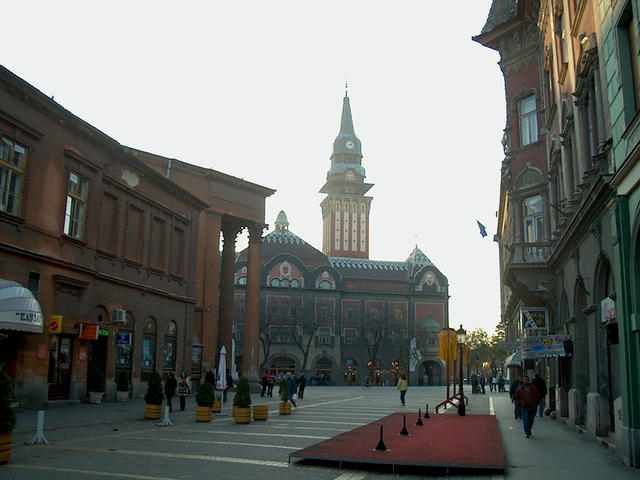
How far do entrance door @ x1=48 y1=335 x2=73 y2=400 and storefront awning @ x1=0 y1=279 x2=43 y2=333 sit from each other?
344cm

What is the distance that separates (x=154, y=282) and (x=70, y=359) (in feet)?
25.7

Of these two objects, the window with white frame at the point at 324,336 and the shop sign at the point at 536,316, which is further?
the window with white frame at the point at 324,336

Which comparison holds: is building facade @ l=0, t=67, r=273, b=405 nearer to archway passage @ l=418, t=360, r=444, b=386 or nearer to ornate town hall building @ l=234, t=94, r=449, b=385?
ornate town hall building @ l=234, t=94, r=449, b=385

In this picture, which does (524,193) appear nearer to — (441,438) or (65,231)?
(441,438)

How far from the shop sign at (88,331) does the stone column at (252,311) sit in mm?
18494

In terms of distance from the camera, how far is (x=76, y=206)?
25.6 m

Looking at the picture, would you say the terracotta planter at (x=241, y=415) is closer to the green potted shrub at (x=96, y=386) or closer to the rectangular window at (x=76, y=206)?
the green potted shrub at (x=96, y=386)

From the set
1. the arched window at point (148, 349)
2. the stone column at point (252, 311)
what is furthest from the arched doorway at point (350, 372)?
the arched window at point (148, 349)

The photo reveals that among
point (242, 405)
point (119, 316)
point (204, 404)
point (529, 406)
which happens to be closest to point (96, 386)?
point (119, 316)

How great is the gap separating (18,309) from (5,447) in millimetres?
9102

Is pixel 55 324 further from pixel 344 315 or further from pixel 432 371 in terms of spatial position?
pixel 432 371

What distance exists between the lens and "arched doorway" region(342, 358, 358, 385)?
88019 millimetres

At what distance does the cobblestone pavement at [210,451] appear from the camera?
1124cm

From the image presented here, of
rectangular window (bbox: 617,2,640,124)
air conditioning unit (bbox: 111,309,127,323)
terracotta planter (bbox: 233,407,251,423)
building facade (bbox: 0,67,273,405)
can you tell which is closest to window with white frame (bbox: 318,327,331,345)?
building facade (bbox: 0,67,273,405)
